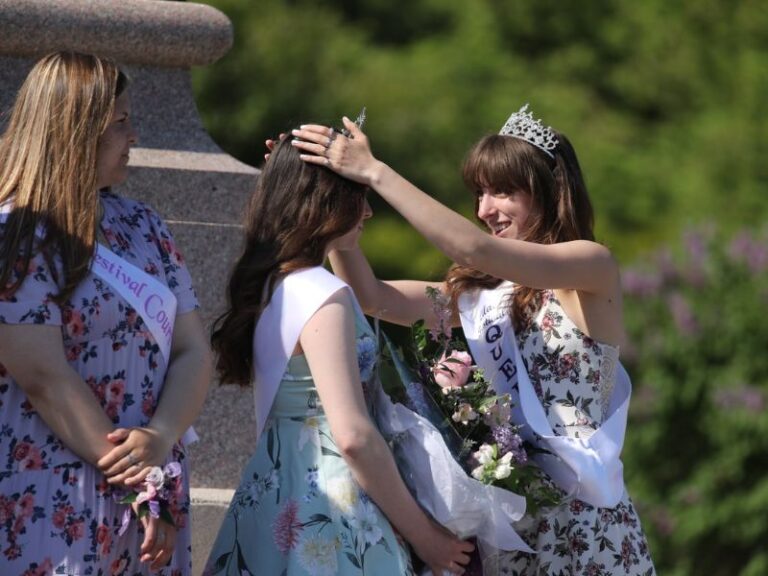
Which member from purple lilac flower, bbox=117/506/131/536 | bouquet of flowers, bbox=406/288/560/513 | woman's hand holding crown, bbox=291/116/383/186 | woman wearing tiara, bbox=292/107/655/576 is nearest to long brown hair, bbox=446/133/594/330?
woman wearing tiara, bbox=292/107/655/576

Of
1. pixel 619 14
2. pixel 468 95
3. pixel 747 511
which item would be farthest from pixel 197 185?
pixel 619 14

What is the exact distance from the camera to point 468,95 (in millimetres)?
12922

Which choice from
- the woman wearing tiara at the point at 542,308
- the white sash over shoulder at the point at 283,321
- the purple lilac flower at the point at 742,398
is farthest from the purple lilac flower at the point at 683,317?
the white sash over shoulder at the point at 283,321

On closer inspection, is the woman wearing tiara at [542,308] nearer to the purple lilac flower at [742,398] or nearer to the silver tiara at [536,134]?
the silver tiara at [536,134]

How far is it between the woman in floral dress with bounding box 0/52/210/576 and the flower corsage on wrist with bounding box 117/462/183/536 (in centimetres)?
1

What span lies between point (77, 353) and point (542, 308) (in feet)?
4.16

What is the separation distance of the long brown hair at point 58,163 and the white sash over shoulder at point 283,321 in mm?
414

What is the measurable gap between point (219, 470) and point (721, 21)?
33.1 ft

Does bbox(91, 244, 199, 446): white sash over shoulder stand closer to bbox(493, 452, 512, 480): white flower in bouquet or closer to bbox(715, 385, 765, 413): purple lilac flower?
bbox(493, 452, 512, 480): white flower in bouquet

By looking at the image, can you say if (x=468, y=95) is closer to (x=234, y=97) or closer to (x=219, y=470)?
(x=234, y=97)

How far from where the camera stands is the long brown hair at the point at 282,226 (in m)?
3.10

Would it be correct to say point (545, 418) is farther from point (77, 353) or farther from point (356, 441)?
point (77, 353)

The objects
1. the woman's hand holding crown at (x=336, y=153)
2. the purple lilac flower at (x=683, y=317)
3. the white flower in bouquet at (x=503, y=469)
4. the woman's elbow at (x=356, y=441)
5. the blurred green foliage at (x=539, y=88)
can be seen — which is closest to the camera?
the woman's elbow at (x=356, y=441)

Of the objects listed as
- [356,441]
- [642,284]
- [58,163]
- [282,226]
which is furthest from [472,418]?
[642,284]
